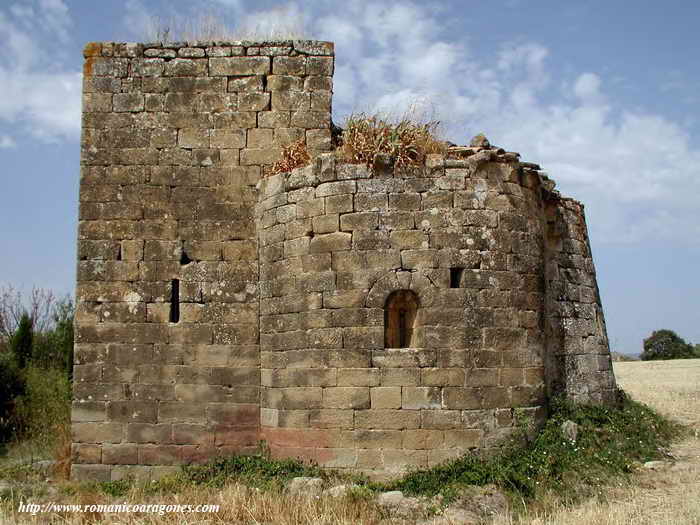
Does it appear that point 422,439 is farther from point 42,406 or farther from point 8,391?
point 8,391

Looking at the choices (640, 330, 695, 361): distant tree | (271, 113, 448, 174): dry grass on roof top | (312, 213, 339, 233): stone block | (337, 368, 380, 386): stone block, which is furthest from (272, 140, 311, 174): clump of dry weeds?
(640, 330, 695, 361): distant tree

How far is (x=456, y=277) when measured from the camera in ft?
26.6

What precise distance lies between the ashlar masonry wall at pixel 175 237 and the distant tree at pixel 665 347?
37.9 metres

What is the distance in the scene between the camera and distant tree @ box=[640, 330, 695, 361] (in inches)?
1640

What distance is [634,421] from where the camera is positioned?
9.85 meters

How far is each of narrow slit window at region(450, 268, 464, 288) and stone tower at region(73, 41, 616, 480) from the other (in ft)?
0.06

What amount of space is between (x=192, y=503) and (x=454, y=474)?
2.73 meters

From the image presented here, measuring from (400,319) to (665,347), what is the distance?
1535 inches

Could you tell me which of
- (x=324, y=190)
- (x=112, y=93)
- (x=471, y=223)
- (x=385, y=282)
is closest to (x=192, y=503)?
(x=385, y=282)

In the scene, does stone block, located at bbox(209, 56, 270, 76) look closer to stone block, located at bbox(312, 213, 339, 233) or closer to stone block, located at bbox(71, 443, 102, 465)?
stone block, located at bbox(312, 213, 339, 233)

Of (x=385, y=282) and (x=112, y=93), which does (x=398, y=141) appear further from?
(x=112, y=93)

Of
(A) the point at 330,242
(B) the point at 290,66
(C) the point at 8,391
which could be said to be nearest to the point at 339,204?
(A) the point at 330,242

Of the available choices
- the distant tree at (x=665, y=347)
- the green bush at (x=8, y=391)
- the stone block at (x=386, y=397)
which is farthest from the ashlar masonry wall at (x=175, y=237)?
the distant tree at (x=665, y=347)

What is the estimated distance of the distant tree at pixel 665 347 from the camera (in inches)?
1640
